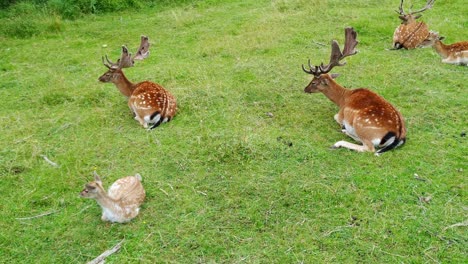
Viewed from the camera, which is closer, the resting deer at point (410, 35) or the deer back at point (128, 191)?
the deer back at point (128, 191)

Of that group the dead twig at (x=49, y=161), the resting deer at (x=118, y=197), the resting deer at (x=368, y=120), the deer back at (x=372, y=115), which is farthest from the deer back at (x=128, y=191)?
the deer back at (x=372, y=115)

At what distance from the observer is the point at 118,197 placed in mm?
4141

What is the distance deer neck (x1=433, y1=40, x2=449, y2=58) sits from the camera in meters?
6.95

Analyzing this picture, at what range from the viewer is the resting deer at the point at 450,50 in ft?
22.1

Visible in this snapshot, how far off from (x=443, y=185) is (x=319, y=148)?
1242 millimetres

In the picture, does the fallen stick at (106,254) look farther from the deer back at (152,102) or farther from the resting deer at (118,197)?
the deer back at (152,102)

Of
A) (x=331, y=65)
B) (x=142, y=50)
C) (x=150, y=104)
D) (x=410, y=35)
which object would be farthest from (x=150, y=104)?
(x=410, y=35)

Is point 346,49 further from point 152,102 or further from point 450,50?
point 152,102

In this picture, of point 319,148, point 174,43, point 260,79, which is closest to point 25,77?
point 174,43

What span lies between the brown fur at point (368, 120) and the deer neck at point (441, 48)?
2.35 metres

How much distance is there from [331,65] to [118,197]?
3.00 meters

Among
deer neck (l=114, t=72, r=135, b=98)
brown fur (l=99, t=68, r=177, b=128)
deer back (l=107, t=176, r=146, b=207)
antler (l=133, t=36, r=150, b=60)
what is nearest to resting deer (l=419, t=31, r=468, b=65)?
brown fur (l=99, t=68, r=177, b=128)

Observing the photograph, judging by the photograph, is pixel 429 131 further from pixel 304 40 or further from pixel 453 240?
pixel 304 40

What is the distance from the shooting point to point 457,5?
9.38m
